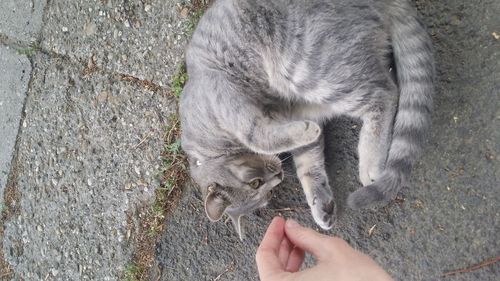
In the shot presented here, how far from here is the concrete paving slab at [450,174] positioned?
2373 millimetres

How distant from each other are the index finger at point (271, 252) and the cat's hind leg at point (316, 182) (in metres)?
0.60

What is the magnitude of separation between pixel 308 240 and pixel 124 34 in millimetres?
2064

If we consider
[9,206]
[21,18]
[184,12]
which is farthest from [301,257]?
[21,18]

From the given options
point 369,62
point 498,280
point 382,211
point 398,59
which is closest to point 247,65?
point 369,62

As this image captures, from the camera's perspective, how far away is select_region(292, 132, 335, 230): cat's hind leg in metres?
2.57

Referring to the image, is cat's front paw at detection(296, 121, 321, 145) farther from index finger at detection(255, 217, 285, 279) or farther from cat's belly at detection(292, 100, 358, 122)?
index finger at detection(255, 217, 285, 279)

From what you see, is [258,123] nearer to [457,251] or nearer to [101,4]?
[457,251]

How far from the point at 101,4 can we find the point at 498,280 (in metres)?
2.97

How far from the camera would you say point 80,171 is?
11.0 feet

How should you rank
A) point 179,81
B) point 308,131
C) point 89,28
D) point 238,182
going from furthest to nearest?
point 89,28
point 179,81
point 238,182
point 308,131

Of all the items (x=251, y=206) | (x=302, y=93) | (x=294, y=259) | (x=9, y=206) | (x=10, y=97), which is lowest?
(x=9, y=206)

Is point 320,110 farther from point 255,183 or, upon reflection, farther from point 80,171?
point 80,171

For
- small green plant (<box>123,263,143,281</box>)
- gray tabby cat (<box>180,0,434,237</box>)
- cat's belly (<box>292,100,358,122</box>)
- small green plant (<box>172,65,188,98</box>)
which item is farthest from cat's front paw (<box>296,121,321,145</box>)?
small green plant (<box>123,263,143,281</box>)

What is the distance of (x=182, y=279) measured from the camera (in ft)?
9.95
